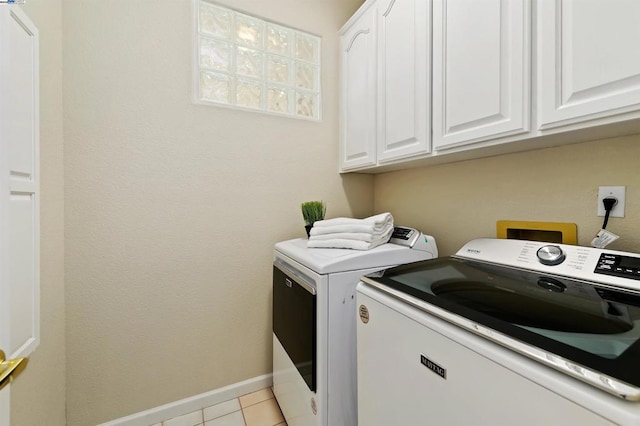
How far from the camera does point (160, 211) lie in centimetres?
147

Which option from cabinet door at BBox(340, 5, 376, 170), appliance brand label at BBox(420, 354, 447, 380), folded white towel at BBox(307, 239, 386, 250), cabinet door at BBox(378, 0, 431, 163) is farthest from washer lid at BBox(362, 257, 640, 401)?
cabinet door at BBox(340, 5, 376, 170)

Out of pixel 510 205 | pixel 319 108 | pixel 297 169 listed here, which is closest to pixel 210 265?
pixel 297 169

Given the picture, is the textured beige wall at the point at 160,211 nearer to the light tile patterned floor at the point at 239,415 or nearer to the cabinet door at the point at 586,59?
the light tile patterned floor at the point at 239,415

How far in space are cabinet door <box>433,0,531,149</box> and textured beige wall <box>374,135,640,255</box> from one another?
0.35 m

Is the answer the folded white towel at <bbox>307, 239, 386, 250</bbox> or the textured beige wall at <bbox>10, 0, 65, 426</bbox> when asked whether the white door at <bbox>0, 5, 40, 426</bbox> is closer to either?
the textured beige wall at <bbox>10, 0, 65, 426</bbox>

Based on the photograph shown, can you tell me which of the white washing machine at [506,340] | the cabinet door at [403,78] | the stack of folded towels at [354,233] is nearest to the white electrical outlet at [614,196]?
the white washing machine at [506,340]

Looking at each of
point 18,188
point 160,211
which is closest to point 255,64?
point 160,211

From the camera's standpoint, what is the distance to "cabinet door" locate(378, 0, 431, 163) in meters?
1.21

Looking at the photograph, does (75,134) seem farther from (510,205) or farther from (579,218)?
(579,218)

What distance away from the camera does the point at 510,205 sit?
122 cm

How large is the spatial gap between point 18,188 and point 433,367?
4.37ft

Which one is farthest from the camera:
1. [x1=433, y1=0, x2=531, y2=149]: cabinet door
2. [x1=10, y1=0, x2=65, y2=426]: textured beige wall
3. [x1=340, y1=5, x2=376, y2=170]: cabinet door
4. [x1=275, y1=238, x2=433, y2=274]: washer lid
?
[x1=340, y1=5, x2=376, y2=170]: cabinet door

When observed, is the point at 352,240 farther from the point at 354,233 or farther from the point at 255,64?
the point at 255,64

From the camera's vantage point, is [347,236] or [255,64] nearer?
[347,236]
